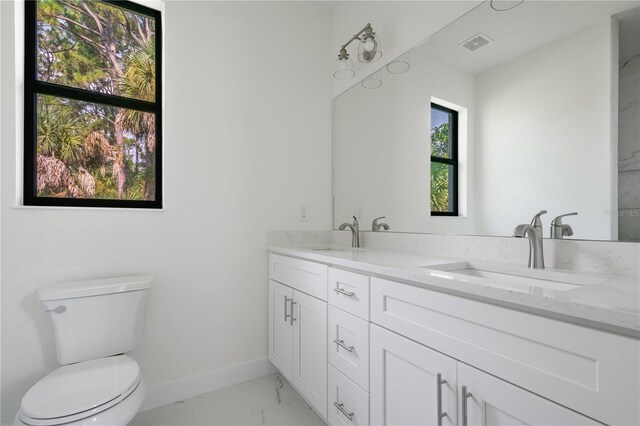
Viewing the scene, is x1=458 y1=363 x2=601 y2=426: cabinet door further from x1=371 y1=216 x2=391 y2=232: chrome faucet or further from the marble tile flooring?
x1=371 y1=216 x2=391 y2=232: chrome faucet

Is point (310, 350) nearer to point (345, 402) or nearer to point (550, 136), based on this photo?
point (345, 402)

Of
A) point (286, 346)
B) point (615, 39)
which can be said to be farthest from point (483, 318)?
point (286, 346)

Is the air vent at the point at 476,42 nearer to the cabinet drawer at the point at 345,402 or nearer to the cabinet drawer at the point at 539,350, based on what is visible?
the cabinet drawer at the point at 539,350

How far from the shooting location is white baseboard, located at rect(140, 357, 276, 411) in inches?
65.8

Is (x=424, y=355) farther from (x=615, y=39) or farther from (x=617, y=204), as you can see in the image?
(x=615, y=39)

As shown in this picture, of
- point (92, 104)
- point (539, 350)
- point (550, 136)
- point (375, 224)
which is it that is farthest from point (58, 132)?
point (550, 136)

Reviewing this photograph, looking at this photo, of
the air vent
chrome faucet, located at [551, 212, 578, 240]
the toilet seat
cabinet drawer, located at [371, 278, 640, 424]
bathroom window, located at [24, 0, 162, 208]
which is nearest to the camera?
cabinet drawer, located at [371, 278, 640, 424]

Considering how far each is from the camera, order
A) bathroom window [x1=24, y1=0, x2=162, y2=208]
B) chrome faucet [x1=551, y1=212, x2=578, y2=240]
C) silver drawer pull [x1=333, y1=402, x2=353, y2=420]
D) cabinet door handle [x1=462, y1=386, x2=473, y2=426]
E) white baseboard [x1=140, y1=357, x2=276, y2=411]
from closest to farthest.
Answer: cabinet door handle [x1=462, y1=386, x2=473, y2=426]
chrome faucet [x1=551, y1=212, x2=578, y2=240]
silver drawer pull [x1=333, y1=402, x2=353, y2=420]
bathroom window [x1=24, y1=0, x2=162, y2=208]
white baseboard [x1=140, y1=357, x2=276, y2=411]

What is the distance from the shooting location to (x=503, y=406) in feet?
2.41

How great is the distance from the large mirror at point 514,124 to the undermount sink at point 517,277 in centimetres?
19

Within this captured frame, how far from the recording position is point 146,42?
1.82 metres

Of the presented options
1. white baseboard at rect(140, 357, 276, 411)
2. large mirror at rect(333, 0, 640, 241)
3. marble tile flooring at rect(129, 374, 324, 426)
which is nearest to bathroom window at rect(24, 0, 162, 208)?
white baseboard at rect(140, 357, 276, 411)

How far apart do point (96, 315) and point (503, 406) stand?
1.63 meters

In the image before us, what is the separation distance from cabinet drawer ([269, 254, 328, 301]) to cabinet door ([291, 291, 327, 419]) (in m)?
0.04
